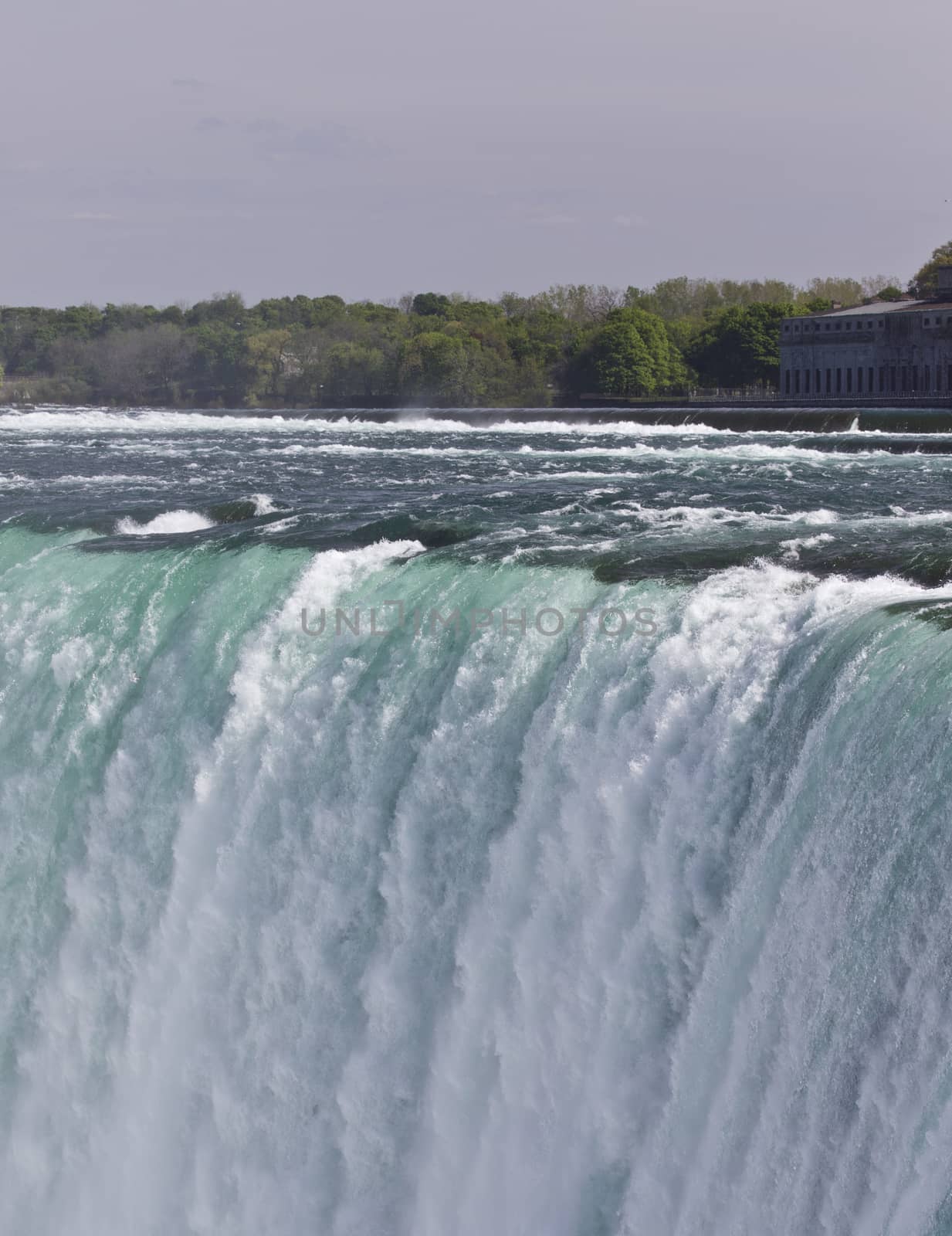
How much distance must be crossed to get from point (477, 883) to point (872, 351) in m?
84.8

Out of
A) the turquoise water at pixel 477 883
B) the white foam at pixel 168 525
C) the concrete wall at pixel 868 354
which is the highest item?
the concrete wall at pixel 868 354

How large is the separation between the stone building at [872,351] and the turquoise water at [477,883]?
70826 mm

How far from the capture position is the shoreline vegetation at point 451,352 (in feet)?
352

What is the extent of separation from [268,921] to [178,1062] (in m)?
1.52

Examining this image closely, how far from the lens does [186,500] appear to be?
29156 mm

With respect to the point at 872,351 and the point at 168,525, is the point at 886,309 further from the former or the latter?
the point at 168,525

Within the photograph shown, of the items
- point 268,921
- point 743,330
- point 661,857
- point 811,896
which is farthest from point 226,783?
point 743,330

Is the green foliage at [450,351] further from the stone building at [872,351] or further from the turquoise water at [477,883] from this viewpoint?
the turquoise water at [477,883]

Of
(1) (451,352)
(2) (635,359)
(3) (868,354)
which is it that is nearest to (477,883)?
(3) (868,354)

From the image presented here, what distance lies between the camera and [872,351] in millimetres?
91812

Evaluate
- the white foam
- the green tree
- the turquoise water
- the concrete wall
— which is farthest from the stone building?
the turquoise water

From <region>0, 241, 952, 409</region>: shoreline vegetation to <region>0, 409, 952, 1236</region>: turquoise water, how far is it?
9033 cm

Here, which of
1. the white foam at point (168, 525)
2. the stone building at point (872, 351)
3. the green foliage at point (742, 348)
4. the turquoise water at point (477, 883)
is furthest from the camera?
the green foliage at point (742, 348)

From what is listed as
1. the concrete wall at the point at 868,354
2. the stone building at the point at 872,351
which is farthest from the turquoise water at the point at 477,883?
the concrete wall at the point at 868,354
